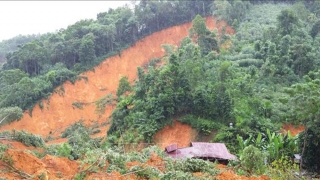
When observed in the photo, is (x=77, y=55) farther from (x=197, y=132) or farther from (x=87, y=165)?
(x=87, y=165)

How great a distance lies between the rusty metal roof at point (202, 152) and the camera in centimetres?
1922

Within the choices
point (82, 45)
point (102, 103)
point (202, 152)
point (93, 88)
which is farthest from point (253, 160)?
point (82, 45)

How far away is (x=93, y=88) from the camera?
1688 inches

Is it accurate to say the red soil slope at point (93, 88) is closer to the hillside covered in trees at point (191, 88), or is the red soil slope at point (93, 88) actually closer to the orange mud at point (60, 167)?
the hillside covered in trees at point (191, 88)

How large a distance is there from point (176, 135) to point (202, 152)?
21.6 feet

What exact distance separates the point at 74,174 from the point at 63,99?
87.6 ft

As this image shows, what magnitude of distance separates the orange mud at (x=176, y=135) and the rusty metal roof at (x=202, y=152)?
5.34m

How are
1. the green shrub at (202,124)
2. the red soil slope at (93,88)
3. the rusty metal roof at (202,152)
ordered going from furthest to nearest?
the red soil slope at (93,88), the green shrub at (202,124), the rusty metal roof at (202,152)

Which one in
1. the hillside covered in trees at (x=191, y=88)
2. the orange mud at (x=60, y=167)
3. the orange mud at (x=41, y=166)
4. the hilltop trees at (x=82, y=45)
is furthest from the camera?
the hilltop trees at (x=82, y=45)

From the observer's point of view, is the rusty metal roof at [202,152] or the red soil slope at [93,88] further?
the red soil slope at [93,88]

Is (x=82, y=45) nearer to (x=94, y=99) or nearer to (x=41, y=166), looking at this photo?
(x=94, y=99)

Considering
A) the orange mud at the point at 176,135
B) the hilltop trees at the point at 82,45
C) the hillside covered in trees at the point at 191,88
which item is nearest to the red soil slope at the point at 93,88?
the hillside covered in trees at the point at 191,88

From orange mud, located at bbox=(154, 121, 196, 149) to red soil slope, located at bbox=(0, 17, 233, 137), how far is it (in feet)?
43.8

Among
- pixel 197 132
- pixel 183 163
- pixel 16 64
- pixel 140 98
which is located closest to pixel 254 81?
pixel 197 132
